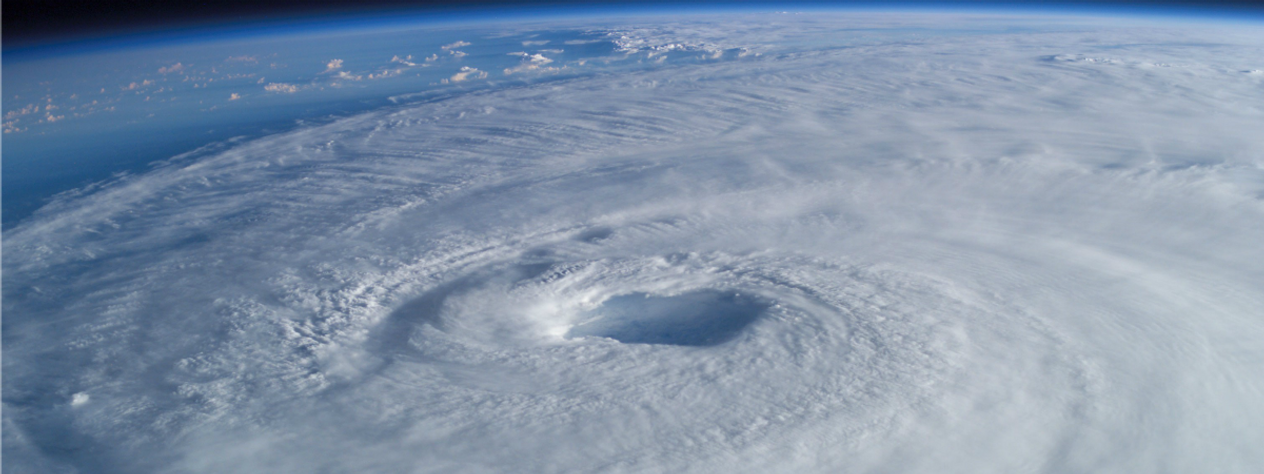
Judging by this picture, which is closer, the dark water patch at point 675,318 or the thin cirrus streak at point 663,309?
the thin cirrus streak at point 663,309

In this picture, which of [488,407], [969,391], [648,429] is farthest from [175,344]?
[969,391]

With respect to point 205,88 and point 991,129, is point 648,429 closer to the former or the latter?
point 991,129

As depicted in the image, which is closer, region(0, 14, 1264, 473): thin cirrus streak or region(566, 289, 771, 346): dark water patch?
region(0, 14, 1264, 473): thin cirrus streak

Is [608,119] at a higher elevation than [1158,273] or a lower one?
higher
